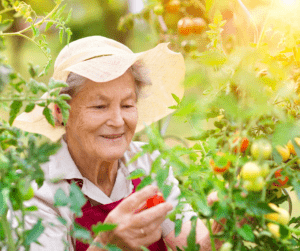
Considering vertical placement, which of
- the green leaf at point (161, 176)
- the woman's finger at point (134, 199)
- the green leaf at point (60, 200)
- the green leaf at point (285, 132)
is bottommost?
the woman's finger at point (134, 199)

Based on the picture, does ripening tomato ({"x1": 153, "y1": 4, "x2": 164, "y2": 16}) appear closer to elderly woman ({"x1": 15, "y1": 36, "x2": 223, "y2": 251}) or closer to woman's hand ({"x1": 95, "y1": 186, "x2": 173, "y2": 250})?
elderly woman ({"x1": 15, "y1": 36, "x2": 223, "y2": 251})

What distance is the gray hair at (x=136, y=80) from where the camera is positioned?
4.19 feet

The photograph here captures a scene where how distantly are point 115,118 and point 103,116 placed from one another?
41 millimetres

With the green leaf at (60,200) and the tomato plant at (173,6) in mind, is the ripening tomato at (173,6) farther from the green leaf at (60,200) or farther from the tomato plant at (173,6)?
the green leaf at (60,200)

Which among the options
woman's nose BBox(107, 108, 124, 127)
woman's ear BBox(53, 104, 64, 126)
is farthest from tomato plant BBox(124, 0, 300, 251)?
woman's ear BBox(53, 104, 64, 126)

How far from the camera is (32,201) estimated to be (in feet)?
3.95

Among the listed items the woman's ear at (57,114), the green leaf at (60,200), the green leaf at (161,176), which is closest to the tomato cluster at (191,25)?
the woman's ear at (57,114)

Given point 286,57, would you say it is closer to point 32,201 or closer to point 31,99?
point 31,99

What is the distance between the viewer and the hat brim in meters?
1.21

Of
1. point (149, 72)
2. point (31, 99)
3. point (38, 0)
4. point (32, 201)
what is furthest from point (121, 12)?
point (31, 99)

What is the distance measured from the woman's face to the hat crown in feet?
0.32

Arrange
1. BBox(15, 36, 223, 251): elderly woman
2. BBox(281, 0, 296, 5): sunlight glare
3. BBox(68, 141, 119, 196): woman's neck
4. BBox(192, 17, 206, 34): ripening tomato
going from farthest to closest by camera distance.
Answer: BBox(192, 17, 206, 34): ripening tomato < BBox(68, 141, 119, 196): woman's neck < BBox(15, 36, 223, 251): elderly woman < BBox(281, 0, 296, 5): sunlight glare

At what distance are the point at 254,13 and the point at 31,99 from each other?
67 cm

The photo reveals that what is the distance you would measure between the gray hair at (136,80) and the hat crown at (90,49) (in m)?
0.07
